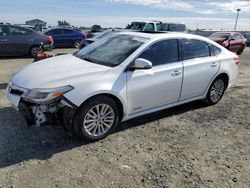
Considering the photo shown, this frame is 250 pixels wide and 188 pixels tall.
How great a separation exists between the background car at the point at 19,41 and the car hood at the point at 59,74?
8.14 meters

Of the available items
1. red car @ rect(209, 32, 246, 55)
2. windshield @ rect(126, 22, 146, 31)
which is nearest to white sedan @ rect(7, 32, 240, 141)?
windshield @ rect(126, 22, 146, 31)

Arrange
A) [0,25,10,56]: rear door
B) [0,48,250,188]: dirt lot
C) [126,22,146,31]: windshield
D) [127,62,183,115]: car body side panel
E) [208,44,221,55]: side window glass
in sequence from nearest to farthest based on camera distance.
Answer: [0,48,250,188]: dirt lot
[127,62,183,115]: car body side panel
[208,44,221,55]: side window glass
[0,25,10,56]: rear door
[126,22,146,31]: windshield

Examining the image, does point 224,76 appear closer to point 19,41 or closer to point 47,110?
point 47,110

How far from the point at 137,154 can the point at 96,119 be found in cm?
81

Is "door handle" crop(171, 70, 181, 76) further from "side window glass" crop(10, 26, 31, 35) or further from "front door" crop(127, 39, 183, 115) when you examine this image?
"side window glass" crop(10, 26, 31, 35)

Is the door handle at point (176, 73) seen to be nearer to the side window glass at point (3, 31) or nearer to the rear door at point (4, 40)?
the rear door at point (4, 40)

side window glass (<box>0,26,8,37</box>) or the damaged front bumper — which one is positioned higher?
side window glass (<box>0,26,8,37</box>)

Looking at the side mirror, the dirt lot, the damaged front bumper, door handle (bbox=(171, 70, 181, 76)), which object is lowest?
the dirt lot

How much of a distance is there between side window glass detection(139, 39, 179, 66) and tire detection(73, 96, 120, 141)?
40.0 inches

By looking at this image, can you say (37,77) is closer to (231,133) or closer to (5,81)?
(231,133)

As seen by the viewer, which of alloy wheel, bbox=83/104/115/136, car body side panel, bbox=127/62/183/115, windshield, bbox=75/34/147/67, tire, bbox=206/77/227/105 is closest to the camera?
alloy wheel, bbox=83/104/115/136

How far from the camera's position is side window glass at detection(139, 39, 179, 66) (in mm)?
4389

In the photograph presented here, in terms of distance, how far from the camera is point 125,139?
13.5 ft

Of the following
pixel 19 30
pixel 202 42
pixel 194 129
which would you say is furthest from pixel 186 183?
pixel 19 30
